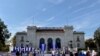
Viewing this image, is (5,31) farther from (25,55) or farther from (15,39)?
(25,55)

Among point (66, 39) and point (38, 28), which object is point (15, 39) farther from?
point (66, 39)

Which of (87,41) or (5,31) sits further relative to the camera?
(87,41)

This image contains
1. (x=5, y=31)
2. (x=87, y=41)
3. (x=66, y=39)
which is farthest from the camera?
(x=87, y=41)

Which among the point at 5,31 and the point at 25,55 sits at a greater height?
the point at 5,31

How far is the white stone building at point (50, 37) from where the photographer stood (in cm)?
8781

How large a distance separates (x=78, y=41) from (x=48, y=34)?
32.6 ft

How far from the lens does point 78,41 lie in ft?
289

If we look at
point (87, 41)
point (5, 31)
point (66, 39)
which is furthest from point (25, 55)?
point (87, 41)

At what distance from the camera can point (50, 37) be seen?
89.5m

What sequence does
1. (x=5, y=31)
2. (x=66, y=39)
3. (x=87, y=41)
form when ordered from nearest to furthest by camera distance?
(x=5, y=31) < (x=66, y=39) < (x=87, y=41)

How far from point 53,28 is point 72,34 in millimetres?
7874

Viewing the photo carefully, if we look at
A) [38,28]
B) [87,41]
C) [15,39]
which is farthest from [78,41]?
[15,39]

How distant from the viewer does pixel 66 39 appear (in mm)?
87562

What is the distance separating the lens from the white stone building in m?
87.8
